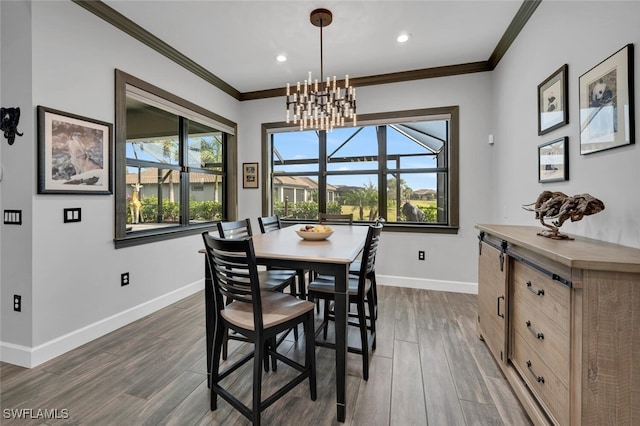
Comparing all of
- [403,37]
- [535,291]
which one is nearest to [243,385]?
[535,291]

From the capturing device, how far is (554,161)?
2.16 metres

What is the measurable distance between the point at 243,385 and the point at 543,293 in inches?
71.4

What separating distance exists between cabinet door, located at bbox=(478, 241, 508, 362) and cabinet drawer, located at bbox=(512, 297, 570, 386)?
150mm

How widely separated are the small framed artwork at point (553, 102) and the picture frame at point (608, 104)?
0.62ft

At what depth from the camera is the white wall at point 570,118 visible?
1.49 meters

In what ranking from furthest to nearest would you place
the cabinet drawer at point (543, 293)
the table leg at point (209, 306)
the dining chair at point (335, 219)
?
the dining chair at point (335, 219) < the table leg at point (209, 306) < the cabinet drawer at point (543, 293)

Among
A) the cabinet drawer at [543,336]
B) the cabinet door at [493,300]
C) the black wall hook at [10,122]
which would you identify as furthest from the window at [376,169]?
the black wall hook at [10,122]

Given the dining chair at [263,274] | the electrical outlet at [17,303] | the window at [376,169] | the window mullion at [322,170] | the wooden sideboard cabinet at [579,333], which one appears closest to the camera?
A: the wooden sideboard cabinet at [579,333]

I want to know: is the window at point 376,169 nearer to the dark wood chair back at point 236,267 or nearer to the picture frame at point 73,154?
the picture frame at point 73,154

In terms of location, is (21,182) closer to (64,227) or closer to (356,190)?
(64,227)

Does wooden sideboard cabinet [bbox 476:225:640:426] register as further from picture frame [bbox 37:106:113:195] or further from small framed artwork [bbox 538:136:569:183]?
picture frame [bbox 37:106:113:195]

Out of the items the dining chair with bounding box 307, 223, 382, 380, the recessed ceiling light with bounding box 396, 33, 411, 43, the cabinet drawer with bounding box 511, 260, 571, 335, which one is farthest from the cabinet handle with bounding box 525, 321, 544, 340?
the recessed ceiling light with bounding box 396, 33, 411, 43

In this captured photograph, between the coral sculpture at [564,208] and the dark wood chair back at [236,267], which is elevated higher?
the coral sculpture at [564,208]

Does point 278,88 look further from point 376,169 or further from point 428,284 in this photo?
point 428,284
